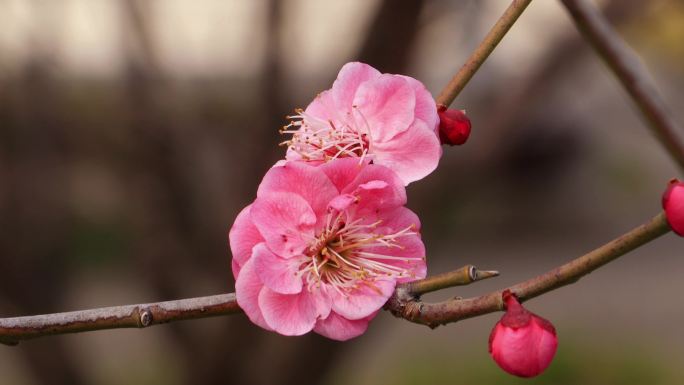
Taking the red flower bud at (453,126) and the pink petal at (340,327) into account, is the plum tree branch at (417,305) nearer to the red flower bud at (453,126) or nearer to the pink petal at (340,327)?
the pink petal at (340,327)

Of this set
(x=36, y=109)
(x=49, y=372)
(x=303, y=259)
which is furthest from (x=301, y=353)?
(x=303, y=259)

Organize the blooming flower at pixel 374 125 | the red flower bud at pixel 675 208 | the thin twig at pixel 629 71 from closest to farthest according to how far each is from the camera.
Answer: the red flower bud at pixel 675 208, the blooming flower at pixel 374 125, the thin twig at pixel 629 71

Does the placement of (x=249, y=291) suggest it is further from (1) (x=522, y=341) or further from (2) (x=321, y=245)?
(1) (x=522, y=341)

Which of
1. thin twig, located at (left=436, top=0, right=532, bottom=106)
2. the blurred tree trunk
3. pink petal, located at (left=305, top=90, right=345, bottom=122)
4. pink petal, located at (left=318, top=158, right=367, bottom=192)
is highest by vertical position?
thin twig, located at (left=436, top=0, right=532, bottom=106)

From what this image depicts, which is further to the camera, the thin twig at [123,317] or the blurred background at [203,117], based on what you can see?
the blurred background at [203,117]

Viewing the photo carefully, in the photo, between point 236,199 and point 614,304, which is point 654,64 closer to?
point 614,304

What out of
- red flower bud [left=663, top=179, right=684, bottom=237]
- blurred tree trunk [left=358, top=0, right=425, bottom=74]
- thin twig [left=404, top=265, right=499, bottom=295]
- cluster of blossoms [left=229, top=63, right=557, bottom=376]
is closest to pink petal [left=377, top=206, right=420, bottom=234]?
cluster of blossoms [left=229, top=63, right=557, bottom=376]

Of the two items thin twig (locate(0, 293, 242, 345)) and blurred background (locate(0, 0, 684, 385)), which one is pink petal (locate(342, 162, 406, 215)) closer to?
thin twig (locate(0, 293, 242, 345))

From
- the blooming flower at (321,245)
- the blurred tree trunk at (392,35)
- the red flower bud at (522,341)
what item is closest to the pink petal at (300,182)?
the blooming flower at (321,245)
